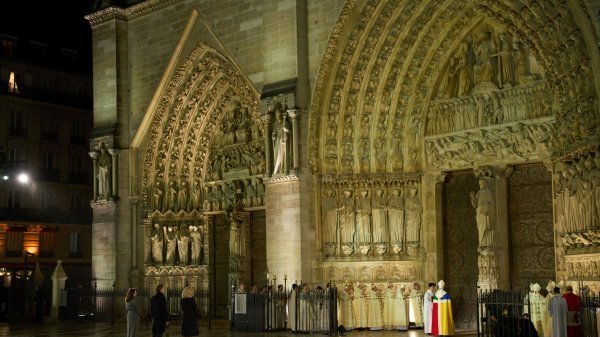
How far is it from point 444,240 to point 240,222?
5.87 m

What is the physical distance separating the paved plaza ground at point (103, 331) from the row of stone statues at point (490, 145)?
3.68 m

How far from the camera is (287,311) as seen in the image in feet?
64.4

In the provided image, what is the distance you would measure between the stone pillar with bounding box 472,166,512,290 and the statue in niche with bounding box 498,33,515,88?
180cm

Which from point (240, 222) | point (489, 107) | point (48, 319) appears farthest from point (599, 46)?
point (48, 319)

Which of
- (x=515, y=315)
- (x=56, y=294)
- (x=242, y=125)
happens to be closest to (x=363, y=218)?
(x=242, y=125)

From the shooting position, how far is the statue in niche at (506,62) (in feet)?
63.4

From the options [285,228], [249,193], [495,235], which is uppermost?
[249,193]

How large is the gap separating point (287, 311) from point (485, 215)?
459cm

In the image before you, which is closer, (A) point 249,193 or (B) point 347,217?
(B) point 347,217

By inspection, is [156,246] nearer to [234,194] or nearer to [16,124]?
[234,194]

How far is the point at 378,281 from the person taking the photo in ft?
66.8

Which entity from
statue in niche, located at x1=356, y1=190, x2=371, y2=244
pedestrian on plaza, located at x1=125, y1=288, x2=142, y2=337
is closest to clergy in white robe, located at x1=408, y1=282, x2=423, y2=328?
statue in niche, located at x1=356, y1=190, x2=371, y2=244

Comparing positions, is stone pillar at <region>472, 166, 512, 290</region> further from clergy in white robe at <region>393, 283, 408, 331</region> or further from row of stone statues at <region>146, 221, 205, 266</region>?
row of stone statues at <region>146, 221, 205, 266</region>

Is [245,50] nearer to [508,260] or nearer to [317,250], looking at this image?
[317,250]
